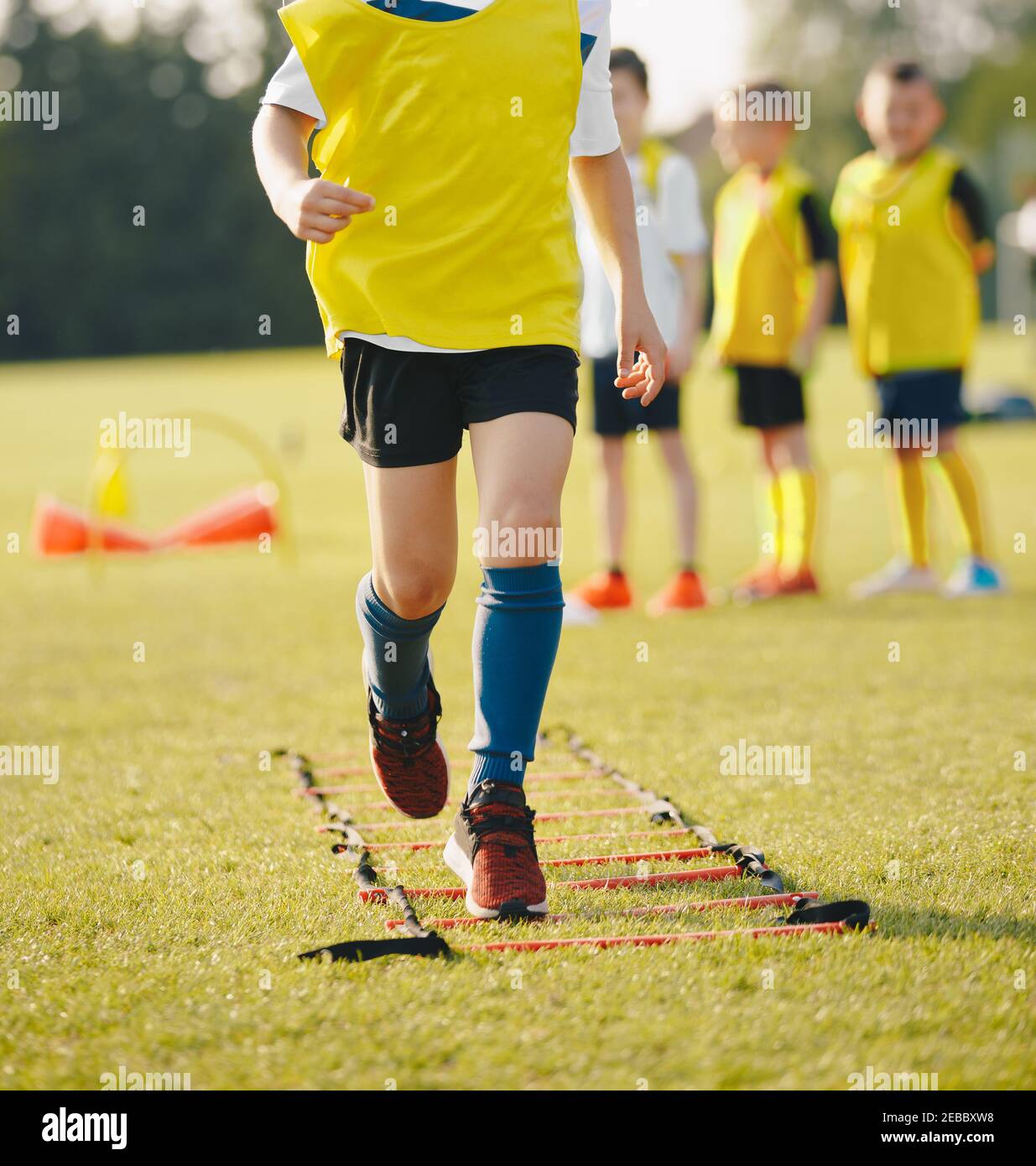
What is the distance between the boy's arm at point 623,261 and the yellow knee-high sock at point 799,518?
4618mm

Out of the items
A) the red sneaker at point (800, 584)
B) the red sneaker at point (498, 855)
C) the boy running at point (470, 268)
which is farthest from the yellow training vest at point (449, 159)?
the red sneaker at point (800, 584)

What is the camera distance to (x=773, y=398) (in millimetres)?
7918

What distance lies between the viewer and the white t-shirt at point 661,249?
732 centimetres

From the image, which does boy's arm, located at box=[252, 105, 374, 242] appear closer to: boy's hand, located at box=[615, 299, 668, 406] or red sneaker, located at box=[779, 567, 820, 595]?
boy's hand, located at box=[615, 299, 668, 406]

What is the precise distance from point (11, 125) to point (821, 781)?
55621 millimetres

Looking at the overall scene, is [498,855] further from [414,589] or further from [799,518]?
[799,518]

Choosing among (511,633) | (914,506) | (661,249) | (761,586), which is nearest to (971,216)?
(914,506)

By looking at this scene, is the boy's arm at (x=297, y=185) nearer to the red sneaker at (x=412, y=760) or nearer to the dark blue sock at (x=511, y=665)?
the dark blue sock at (x=511, y=665)

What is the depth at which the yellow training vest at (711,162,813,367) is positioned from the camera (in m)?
7.96

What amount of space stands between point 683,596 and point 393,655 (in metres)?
4.06

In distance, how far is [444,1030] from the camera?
7.60 feet
